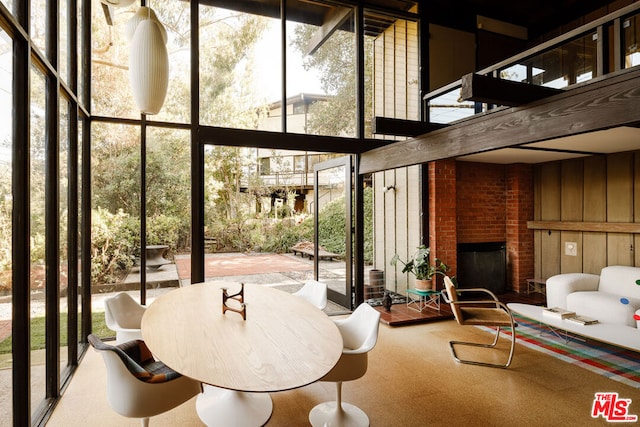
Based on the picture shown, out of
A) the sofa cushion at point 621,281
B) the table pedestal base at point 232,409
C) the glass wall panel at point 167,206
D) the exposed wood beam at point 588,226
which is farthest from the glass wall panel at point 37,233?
the exposed wood beam at point 588,226

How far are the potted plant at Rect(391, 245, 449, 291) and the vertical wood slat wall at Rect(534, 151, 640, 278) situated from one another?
2018 mm

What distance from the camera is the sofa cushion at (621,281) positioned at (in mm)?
4463

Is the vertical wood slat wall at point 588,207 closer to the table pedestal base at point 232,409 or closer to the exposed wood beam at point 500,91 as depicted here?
the exposed wood beam at point 500,91

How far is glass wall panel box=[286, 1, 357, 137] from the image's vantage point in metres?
5.20

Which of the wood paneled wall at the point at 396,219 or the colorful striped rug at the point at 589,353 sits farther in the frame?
the wood paneled wall at the point at 396,219

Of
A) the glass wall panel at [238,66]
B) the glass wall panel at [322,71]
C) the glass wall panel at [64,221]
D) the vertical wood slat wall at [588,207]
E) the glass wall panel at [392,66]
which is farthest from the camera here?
the glass wall panel at [392,66]

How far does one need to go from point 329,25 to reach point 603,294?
5010 millimetres

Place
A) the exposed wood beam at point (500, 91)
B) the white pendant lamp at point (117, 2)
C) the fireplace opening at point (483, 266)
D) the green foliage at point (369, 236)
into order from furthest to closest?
the green foliage at point (369, 236) → the fireplace opening at point (483, 266) → the exposed wood beam at point (500, 91) → the white pendant lamp at point (117, 2)

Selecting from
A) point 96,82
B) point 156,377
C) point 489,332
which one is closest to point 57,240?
point 156,377

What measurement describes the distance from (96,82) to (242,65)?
1702mm

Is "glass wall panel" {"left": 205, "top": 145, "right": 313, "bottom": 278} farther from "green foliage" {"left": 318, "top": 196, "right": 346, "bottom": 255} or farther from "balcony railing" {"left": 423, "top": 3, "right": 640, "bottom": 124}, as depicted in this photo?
"balcony railing" {"left": 423, "top": 3, "right": 640, "bottom": 124}

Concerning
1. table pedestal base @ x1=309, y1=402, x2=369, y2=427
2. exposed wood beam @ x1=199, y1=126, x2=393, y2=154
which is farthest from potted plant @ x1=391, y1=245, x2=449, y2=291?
table pedestal base @ x1=309, y1=402, x2=369, y2=427

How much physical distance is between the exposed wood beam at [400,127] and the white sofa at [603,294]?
2.71 metres
